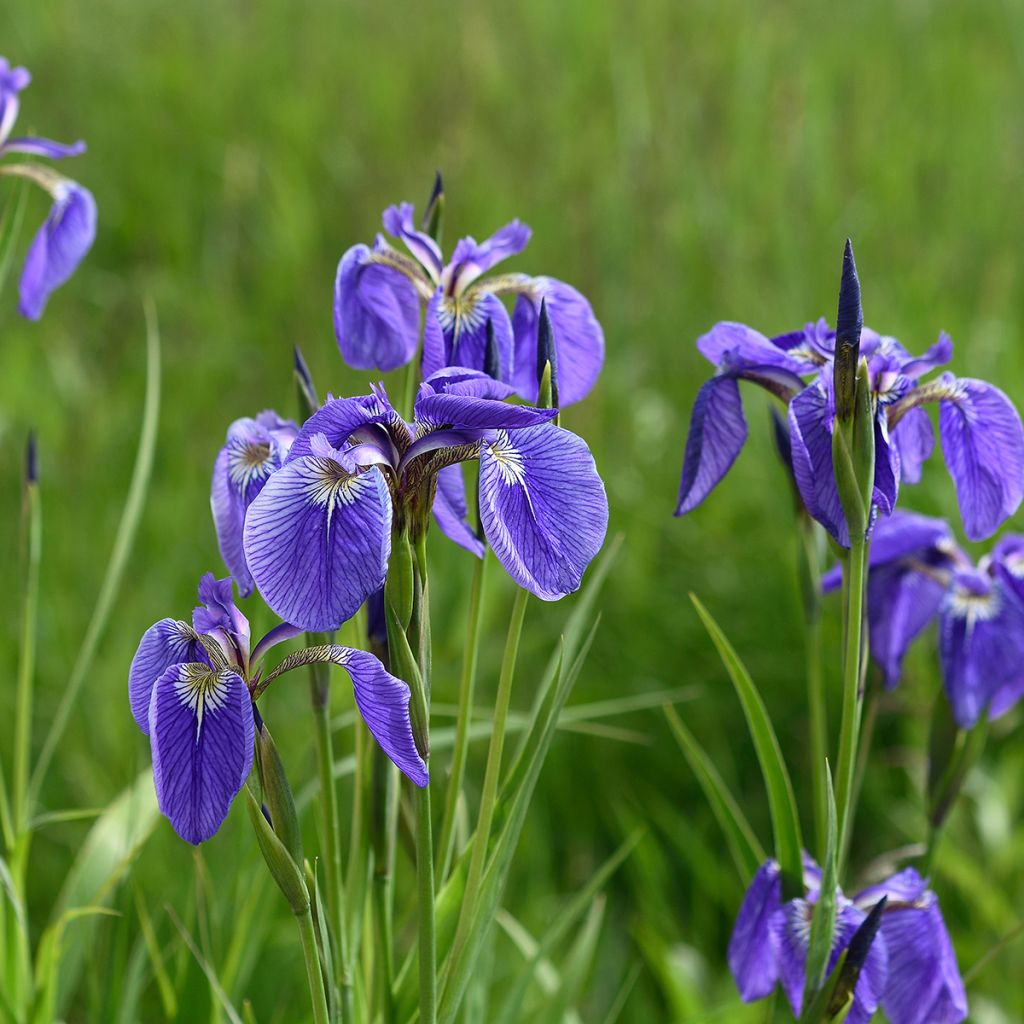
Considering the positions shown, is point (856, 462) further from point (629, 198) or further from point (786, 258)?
point (629, 198)

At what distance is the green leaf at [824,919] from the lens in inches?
29.8

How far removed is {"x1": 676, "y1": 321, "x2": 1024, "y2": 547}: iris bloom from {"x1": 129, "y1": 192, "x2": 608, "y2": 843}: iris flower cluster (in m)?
0.18

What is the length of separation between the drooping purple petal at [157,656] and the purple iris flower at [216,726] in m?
0.02

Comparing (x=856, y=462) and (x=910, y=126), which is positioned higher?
(x=910, y=126)

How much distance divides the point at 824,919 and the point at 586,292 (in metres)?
2.28

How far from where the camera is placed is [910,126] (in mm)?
3643

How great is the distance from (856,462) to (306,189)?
302 cm

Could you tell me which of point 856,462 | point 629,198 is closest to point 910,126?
point 629,198

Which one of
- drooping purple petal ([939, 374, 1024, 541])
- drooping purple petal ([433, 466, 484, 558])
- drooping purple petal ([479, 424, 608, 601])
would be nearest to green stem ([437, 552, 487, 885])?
drooping purple petal ([433, 466, 484, 558])

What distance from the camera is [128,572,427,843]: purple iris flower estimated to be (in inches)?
24.6

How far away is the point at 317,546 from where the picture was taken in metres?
0.63

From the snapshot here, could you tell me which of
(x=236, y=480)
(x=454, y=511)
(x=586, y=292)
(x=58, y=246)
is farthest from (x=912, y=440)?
(x=586, y=292)

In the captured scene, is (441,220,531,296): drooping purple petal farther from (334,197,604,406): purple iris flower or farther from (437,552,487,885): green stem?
(437,552,487,885): green stem

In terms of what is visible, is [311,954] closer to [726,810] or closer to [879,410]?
[726,810]
